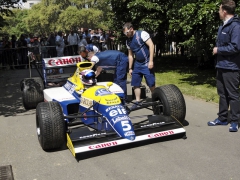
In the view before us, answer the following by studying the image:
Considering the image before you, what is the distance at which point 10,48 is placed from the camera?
18.0 m

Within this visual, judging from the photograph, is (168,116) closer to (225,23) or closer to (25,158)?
(225,23)

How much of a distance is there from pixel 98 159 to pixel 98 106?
1.02 meters

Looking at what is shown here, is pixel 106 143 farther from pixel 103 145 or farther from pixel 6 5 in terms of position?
pixel 6 5

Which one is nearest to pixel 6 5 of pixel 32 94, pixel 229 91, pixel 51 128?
pixel 32 94

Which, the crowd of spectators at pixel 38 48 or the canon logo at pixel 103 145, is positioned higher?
the crowd of spectators at pixel 38 48

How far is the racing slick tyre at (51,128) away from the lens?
5156 millimetres

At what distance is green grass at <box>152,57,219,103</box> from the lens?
9.55 meters

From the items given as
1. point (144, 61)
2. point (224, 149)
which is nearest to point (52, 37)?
point (144, 61)

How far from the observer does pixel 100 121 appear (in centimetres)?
569

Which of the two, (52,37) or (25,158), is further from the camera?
(52,37)

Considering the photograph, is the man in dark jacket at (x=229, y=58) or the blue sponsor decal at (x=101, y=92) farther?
the blue sponsor decal at (x=101, y=92)

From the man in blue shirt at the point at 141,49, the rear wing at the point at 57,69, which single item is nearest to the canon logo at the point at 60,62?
the rear wing at the point at 57,69

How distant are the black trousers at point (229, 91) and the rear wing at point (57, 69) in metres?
4.03

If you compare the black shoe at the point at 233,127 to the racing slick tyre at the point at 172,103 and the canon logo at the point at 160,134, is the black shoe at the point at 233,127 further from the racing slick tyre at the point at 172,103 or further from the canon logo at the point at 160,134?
the canon logo at the point at 160,134
